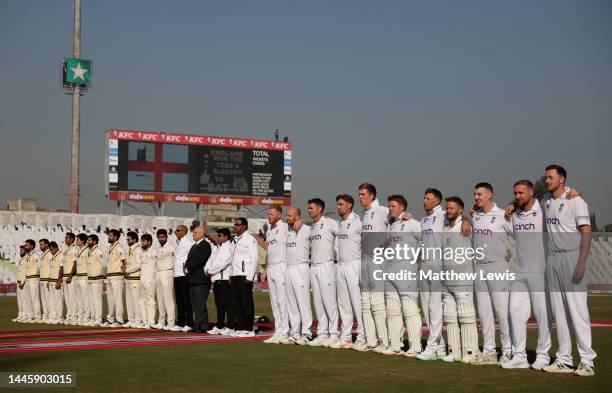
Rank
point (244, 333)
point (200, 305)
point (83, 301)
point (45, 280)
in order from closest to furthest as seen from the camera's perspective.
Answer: point (244, 333), point (200, 305), point (83, 301), point (45, 280)

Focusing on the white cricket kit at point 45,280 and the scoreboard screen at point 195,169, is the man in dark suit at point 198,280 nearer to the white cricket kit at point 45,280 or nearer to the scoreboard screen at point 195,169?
the white cricket kit at point 45,280

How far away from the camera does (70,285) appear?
19609 mm

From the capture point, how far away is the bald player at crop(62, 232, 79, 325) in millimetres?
19266

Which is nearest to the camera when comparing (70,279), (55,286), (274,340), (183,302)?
(274,340)

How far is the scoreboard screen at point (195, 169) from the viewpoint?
4116 centimetres

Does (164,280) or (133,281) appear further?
(133,281)

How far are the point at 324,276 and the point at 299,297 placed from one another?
0.79 m

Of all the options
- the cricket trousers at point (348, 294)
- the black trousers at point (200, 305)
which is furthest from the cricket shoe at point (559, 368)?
the black trousers at point (200, 305)

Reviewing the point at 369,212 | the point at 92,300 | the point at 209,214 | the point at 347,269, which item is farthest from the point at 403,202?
the point at 209,214

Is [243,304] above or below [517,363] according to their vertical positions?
above

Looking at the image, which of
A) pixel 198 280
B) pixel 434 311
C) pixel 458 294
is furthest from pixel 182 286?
pixel 458 294

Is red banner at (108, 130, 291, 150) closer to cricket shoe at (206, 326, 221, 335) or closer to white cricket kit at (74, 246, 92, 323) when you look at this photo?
white cricket kit at (74, 246, 92, 323)

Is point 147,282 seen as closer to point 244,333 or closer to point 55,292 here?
point 244,333

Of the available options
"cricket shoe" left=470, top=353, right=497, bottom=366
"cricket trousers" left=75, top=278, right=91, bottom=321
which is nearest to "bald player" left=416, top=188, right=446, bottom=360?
"cricket shoe" left=470, top=353, right=497, bottom=366
